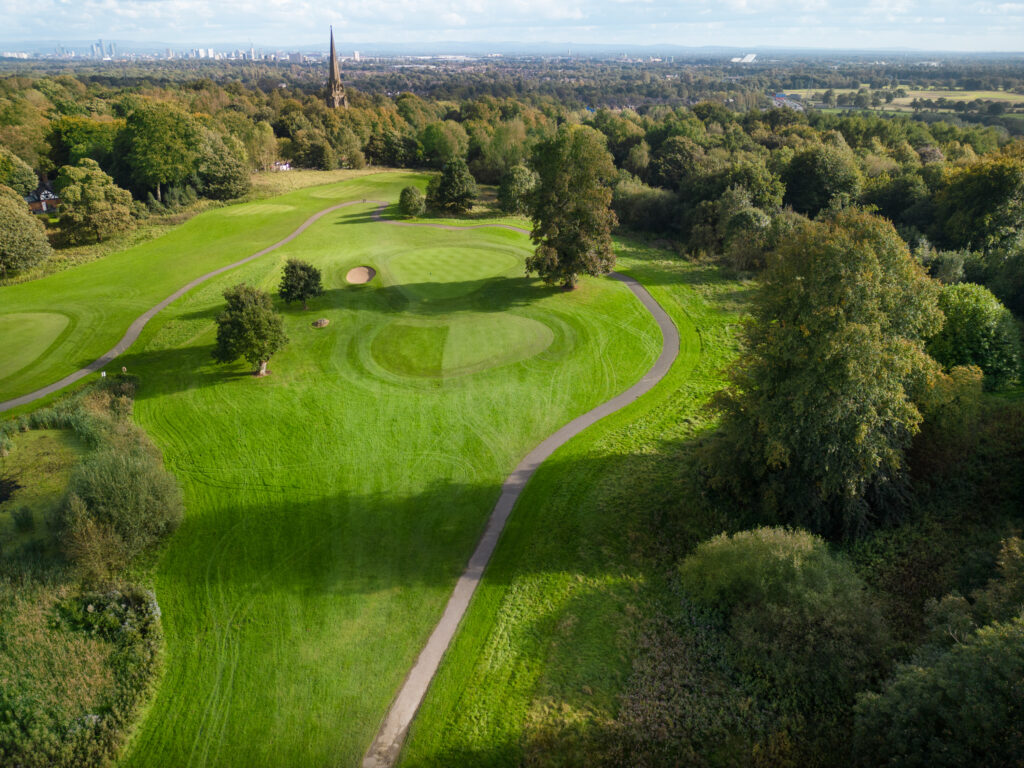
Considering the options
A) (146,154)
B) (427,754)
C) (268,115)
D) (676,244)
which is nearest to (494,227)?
(676,244)

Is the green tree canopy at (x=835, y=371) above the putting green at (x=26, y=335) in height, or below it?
above

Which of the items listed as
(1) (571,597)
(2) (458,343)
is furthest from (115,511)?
(2) (458,343)

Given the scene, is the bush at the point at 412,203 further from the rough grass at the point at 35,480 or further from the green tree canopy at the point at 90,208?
the rough grass at the point at 35,480

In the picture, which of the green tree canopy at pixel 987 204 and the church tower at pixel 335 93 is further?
the church tower at pixel 335 93

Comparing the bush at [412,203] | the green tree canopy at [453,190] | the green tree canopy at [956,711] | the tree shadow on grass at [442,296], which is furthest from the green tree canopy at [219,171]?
the green tree canopy at [956,711]

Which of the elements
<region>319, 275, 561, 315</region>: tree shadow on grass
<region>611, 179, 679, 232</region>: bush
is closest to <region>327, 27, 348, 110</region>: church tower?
<region>611, 179, 679, 232</region>: bush

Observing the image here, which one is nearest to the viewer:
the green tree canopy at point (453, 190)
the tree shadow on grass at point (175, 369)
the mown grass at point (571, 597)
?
the mown grass at point (571, 597)

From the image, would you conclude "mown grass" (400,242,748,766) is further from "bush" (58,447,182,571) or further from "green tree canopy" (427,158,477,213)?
"green tree canopy" (427,158,477,213)
